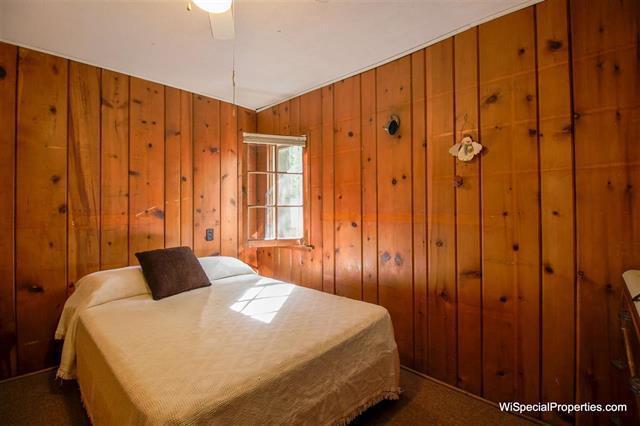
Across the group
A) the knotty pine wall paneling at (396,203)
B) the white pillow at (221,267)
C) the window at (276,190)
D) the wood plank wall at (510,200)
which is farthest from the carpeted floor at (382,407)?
the window at (276,190)

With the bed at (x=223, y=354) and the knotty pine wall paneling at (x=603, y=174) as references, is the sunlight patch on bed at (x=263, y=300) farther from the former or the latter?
the knotty pine wall paneling at (x=603, y=174)

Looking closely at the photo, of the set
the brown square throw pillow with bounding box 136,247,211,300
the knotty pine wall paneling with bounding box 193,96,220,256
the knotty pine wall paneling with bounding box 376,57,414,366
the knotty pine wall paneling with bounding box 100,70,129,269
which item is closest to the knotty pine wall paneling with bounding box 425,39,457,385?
the knotty pine wall paneling with bounding box 376,57,414,366

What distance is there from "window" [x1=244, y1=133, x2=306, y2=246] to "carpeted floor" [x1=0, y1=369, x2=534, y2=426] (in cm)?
162

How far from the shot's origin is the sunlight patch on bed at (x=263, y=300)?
5.63 ft

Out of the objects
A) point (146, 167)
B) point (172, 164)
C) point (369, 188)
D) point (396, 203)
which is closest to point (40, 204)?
point (146, 167)

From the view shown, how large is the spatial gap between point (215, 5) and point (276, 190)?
6.29 feet

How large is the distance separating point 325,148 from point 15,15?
2.21 meters

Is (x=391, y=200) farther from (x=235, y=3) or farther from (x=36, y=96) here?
(x=36, y=96)

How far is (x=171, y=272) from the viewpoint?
2145mm

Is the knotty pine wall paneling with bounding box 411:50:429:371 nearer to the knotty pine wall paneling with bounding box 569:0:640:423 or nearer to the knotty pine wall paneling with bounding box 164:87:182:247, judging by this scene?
the knotty pine wall paneling with bounding box 569:0:640:423

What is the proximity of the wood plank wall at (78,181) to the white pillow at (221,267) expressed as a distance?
402 mm

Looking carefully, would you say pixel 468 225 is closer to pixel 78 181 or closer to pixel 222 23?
pixel 222 23

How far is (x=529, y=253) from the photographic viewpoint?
1701 mm

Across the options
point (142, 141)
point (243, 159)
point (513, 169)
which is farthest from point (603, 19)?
point (142, 141)
